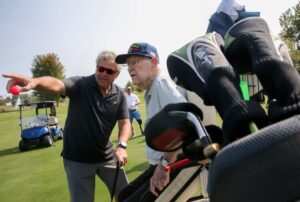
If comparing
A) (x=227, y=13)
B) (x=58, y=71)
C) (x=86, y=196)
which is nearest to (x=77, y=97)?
(x=86, y=196)

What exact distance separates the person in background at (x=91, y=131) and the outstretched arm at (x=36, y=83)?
28 millimetres

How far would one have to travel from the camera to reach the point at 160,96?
253 centimetres

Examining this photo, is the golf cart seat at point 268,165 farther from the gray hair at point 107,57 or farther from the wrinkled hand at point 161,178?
the gray hair at point 107,57

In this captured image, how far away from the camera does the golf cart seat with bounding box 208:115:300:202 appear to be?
724mm

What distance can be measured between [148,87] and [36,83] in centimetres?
116

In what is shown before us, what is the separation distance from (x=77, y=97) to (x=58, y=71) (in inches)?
3045

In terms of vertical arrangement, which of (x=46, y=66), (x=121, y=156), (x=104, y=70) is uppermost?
(x=104, y=70)

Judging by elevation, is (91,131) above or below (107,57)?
below

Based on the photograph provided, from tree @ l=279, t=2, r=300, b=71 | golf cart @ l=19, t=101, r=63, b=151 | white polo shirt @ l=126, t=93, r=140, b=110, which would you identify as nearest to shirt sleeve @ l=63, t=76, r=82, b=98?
white polo shirt @ l=126, t=93, r=140, b=110

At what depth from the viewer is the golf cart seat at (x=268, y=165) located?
2.37 ft

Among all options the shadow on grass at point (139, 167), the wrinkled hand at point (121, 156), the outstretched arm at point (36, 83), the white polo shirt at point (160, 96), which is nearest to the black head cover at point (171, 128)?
the white polo shirt at point (160, 96)

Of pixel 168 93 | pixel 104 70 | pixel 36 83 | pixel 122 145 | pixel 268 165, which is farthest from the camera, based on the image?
pixel 104 70

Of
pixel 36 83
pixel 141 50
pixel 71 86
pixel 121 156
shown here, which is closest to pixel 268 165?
pixel 141 50

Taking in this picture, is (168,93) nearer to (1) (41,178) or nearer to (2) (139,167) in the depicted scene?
(2) (139,167)
